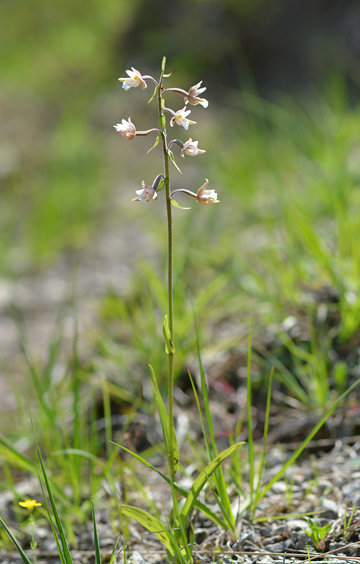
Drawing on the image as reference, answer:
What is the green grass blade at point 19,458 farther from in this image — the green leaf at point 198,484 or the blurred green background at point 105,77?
the blurred green background at point 105,77

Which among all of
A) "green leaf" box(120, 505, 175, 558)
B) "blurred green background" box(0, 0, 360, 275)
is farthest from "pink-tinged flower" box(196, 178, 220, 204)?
"blurred green background" box(0, 0, 360, 275)

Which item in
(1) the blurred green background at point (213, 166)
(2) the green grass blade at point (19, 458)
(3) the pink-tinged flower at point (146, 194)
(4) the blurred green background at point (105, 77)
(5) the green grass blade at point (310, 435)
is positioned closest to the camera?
(3) the pink-tinged flower at point (146, 194)

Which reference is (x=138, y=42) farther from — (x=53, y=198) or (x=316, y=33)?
(x=53, y=198)

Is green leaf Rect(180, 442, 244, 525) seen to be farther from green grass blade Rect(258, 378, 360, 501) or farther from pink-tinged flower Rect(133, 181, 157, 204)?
pink-tinged flower Rect(133, 181, 157, 204)

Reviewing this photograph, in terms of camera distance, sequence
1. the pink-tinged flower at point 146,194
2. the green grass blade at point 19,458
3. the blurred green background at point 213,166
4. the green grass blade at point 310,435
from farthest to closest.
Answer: the blurred green background at point 213,166 → the green grass blade at point 19,458 → the green grass blade at point 310,435 → the pink-tinged flower at point 146,194

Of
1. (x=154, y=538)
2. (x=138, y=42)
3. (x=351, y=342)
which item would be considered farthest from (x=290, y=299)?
(x=138, y=42)

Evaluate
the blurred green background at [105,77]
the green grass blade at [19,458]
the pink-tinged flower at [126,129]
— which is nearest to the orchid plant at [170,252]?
the pink-tinged flower at [126,129]

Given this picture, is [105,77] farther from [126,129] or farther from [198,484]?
[198,484]

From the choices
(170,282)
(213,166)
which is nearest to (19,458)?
(170,282)
